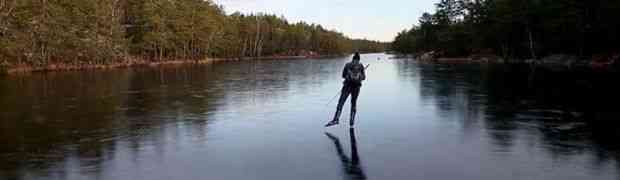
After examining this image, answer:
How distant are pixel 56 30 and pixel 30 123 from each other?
146 ft

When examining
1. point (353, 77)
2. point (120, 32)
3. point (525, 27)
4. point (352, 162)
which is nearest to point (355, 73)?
point (353, 77)

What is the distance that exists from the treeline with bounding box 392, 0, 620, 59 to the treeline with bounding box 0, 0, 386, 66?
40.5 metres

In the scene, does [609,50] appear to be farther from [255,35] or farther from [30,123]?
[255,35]

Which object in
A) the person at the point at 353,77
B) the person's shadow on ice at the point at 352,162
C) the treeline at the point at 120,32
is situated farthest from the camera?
the treeline at the point at 120,32

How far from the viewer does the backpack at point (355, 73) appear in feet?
38.4

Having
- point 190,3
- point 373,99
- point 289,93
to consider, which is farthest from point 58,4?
point 373,99

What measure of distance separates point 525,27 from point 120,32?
48108mm

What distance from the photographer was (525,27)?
6406 centimetres

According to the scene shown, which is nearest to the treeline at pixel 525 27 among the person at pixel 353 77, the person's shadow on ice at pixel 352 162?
the person at pixel 353 77

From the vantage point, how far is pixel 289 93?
22266 mm

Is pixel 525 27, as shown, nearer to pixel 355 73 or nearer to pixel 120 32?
pixel 120 32

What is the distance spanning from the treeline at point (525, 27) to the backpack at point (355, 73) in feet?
131

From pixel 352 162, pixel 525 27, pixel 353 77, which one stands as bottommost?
pixel 352 162

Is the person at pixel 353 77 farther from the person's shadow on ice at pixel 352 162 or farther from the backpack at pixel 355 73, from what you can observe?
the person's shadow on ice at pixel 352 162
